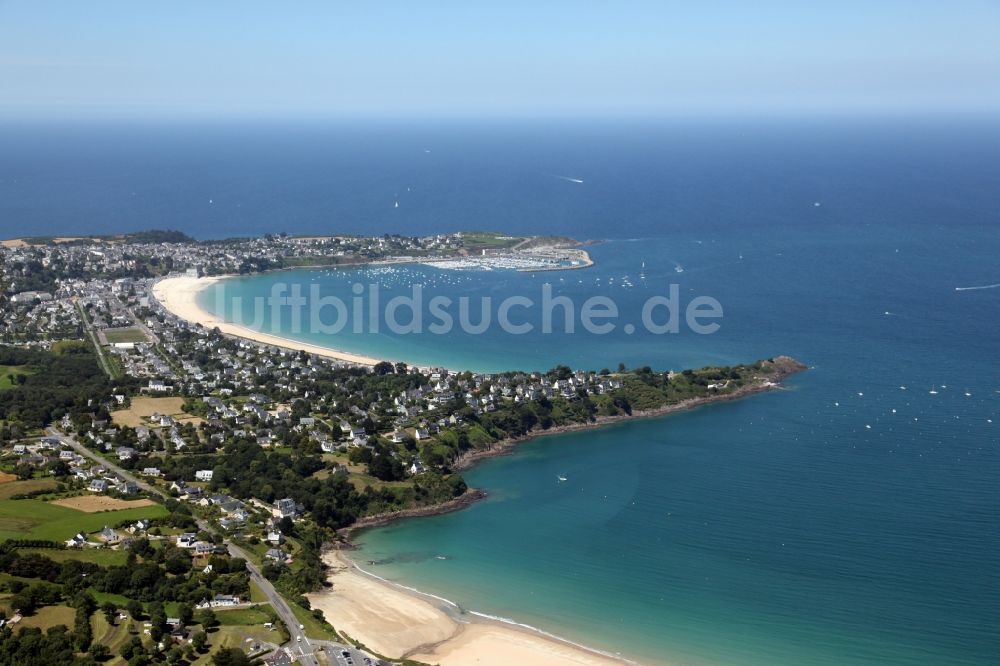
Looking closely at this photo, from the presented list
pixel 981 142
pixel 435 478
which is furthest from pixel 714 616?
pixel 981 142

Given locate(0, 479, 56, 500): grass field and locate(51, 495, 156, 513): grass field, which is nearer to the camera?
locate(51, 495, 156, 513): grass field

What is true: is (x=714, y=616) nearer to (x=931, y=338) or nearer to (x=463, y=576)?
(x=463, y=576)

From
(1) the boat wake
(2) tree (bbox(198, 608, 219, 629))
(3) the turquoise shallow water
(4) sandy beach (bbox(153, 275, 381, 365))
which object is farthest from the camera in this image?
(1) the boat wake

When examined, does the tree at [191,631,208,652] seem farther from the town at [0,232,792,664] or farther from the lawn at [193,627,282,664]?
the lawn at [193,627,282,664]

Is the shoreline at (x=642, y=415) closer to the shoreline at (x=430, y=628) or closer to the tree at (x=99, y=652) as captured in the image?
the shoreline at (x=430, y=628)

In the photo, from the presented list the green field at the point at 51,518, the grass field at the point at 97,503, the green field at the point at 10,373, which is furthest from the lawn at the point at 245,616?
the green field at the point at 10,373

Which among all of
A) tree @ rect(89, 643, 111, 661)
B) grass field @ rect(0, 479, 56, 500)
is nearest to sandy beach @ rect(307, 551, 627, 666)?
tree @ rect(89, 643, 111, 661)

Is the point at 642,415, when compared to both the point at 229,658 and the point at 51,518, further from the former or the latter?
the point at 229,658
